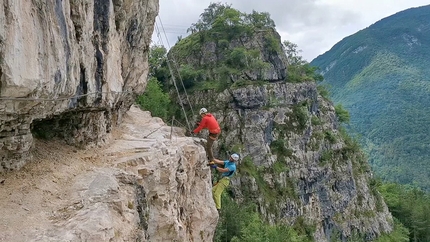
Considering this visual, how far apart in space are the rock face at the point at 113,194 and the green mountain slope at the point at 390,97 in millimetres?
107850

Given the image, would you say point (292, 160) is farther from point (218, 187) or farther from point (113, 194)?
point (113, 194)

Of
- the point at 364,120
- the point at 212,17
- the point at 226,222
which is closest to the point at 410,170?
the point at 364,120

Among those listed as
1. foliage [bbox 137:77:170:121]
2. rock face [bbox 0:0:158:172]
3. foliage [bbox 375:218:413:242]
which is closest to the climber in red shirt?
rock face [bbox 0:0:158:172]

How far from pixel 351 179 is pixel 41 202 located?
165ft

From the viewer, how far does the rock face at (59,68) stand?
6.06 metres

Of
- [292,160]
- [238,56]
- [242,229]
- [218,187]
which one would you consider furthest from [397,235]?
[218,187]

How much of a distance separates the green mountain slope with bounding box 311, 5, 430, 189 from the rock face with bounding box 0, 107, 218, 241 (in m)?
108

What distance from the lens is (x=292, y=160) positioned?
4628cm

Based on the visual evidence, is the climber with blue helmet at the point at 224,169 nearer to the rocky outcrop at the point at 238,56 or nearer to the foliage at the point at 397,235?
the rocky outcrop at the point at 238,56

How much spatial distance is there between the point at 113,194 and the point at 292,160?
3990 centimetres

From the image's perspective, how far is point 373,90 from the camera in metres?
154

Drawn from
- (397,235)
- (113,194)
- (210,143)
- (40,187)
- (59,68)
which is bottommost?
(397,235)

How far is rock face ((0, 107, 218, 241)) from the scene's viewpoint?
6891mm

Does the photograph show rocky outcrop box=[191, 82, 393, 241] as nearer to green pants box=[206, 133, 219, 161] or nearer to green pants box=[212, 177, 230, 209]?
green pants box=[212, 177, 230, 209]
